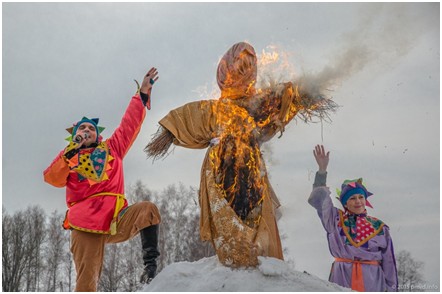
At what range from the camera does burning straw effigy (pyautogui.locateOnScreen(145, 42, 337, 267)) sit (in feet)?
16.6

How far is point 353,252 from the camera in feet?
19.4

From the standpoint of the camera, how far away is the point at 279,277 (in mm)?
4543

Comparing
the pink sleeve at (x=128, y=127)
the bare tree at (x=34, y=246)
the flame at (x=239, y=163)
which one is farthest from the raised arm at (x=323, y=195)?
the bare tree at (x=34, y=246)

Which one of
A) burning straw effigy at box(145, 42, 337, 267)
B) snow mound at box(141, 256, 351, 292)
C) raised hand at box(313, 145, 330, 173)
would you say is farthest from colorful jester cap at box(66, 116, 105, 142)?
raised hand at box(313, 145, 330, 173)

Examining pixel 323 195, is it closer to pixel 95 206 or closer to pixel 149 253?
pixel 149 253

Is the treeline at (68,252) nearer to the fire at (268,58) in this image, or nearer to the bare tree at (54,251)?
the bare tree at (54,251)

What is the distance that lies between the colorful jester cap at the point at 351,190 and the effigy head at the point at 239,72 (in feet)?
5.37

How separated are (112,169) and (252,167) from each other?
1394mm

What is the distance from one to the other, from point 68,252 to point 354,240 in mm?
11794

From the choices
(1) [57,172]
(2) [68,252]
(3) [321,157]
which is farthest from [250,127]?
(2) [68,252]

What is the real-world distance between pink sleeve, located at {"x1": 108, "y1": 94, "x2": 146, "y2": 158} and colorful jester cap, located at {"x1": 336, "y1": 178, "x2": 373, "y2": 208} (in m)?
2.41

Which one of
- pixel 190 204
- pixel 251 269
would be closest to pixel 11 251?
pixel 190 204

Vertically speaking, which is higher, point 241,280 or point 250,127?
point 250,127

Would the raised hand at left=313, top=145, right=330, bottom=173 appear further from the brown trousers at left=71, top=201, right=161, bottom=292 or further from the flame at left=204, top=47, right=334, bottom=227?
the brown trousers at left=71, top=201, right=161, bottom=292
